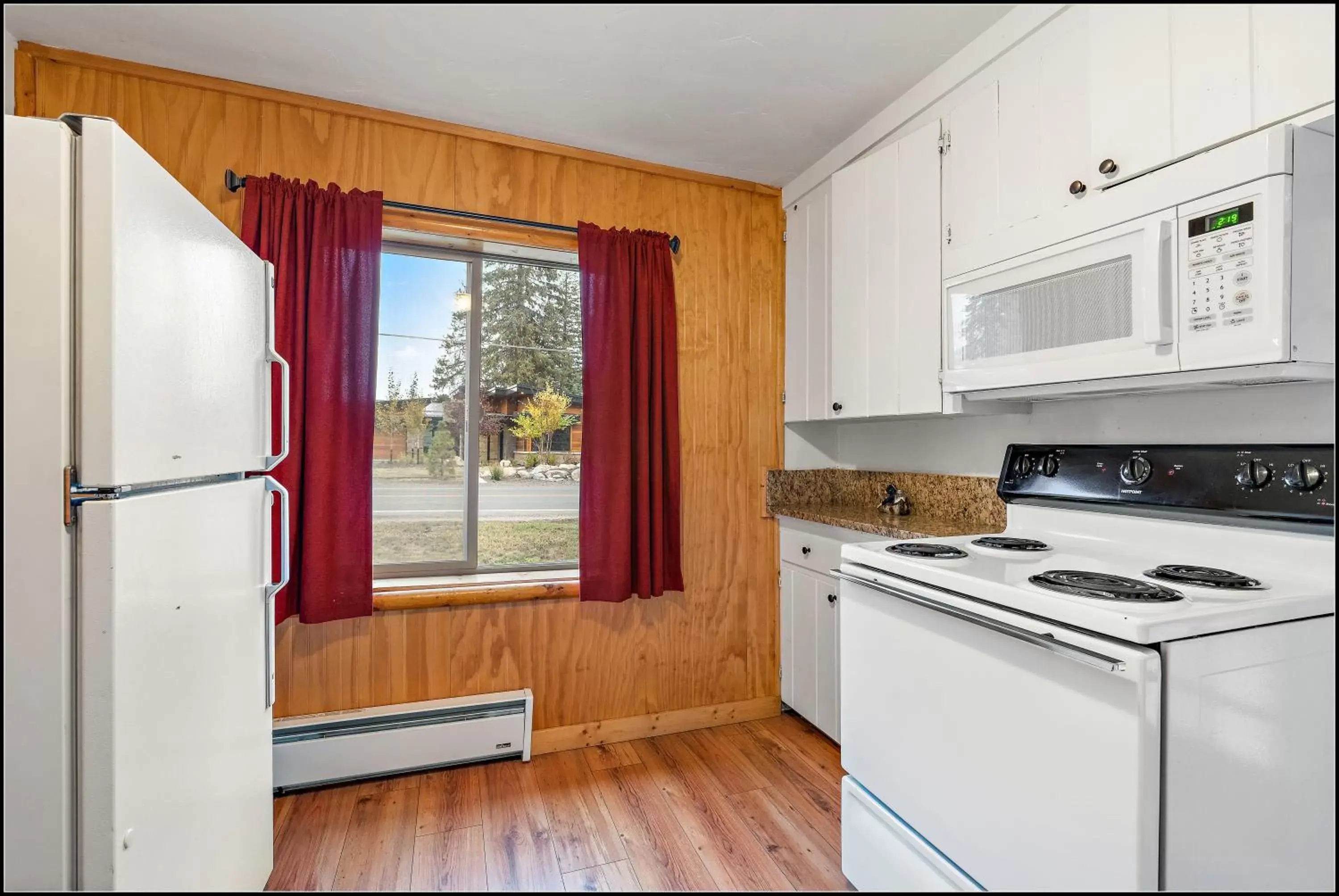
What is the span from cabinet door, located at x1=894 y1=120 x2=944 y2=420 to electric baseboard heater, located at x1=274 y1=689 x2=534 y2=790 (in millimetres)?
1639

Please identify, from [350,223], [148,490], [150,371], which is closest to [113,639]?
[148,490]

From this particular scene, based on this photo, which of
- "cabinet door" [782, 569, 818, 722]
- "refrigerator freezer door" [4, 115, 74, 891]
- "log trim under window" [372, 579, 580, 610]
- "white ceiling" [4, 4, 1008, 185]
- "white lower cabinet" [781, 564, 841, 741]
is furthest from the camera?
"cabinet door" [782, 569, 818, 722]

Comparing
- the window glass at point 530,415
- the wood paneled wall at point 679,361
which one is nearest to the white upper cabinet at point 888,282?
the wood paneled wall at point 679,361

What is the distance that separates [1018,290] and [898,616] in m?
0.85

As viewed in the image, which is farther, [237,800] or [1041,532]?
[1041,532]

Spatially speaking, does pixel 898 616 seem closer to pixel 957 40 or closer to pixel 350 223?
pixel 957 40

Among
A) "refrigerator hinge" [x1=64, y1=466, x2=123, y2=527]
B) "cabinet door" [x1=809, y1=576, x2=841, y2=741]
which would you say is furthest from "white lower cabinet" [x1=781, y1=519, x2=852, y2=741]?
"refrigerator hinge" [x1=64, y1=466, x2=123, y2=527]

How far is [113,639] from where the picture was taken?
0.82m

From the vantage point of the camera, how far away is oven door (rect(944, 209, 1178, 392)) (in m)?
1.22

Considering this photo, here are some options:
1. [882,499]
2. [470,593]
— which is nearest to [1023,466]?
[882,499]

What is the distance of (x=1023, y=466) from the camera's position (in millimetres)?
1788

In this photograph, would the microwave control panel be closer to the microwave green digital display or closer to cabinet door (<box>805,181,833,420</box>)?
the microwave green digital display

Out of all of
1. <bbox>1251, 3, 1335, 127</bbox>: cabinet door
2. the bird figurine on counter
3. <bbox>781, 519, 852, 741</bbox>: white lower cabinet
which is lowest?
<bbox>781, 519, 852, 741</bbox>: white lower cabinet

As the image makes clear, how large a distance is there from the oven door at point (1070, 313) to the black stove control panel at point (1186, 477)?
29cm
